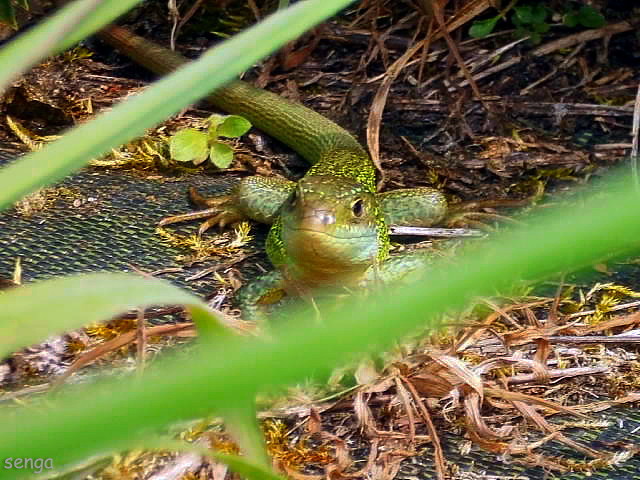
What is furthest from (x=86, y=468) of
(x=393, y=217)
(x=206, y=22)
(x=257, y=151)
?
(x=206, y=22)

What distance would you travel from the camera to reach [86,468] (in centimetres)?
138

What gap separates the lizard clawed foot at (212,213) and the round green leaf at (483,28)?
1.50 metres

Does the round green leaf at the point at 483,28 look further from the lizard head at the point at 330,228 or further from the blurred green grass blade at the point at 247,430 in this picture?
the blurred green grass blade at the point at 247,430

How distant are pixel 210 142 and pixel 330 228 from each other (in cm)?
101

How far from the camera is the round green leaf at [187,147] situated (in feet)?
10.6

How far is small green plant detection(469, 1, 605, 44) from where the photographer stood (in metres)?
3.79

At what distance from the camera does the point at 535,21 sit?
151 inches

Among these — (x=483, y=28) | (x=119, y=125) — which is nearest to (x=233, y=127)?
(x=483, y=28)

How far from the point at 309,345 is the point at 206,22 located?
3832 millimetres

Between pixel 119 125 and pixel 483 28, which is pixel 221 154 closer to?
pixel 483 28

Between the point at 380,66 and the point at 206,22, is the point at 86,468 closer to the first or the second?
the point at 380,66

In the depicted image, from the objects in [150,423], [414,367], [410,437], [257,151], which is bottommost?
[410,437]

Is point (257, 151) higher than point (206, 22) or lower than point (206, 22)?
lower

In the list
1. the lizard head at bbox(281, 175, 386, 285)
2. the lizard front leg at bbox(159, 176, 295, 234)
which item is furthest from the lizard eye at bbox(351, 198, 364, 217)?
the lizard front leg at bbox(159, 176, 295, 234)
